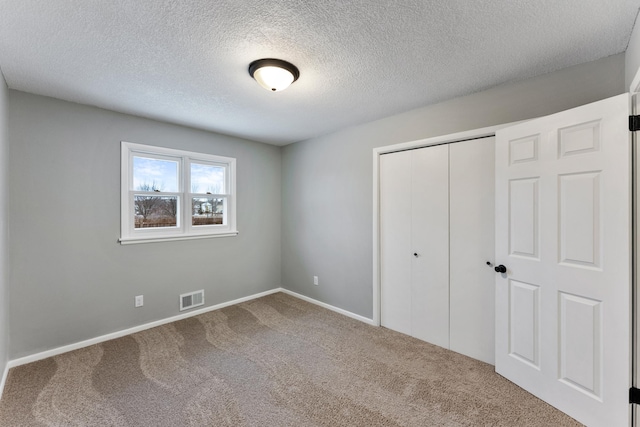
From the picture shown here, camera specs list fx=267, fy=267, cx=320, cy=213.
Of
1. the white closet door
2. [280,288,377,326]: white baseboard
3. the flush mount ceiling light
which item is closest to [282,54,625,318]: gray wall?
[280,288,377,326]: white baseboard

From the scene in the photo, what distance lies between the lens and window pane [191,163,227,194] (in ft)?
11.7

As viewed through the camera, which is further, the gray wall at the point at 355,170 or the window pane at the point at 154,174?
the window pane at the point at 154,174

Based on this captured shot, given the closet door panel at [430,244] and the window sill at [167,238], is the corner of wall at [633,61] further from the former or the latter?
the window sill at [167,238]

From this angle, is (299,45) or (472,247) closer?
(299,45)

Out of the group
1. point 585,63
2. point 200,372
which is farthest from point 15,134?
point 585,63

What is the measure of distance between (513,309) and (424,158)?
155cm

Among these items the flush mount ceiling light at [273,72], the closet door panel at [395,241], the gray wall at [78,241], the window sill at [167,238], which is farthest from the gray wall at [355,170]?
the flush mount ceiling light at [273,72]

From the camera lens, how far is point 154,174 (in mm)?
3225

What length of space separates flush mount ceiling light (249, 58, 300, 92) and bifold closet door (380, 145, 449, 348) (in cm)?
154

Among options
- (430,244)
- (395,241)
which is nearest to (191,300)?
(395,241)

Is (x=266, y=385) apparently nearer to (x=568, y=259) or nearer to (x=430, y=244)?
A: (x=430, y=244)

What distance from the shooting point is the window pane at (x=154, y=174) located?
10.2 ft

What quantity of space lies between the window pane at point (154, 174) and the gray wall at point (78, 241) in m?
0.21

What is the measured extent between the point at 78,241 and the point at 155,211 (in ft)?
2.53
